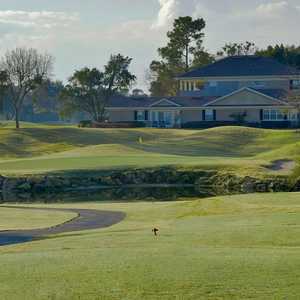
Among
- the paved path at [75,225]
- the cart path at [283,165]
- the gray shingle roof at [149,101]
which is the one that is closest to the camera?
the paved path at [75,225]

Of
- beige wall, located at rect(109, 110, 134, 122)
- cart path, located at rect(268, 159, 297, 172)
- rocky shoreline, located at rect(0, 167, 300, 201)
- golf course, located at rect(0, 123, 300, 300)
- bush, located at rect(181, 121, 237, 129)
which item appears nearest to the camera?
golf course, located at rect(0, 123, 300, 300)

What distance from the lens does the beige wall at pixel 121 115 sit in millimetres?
113750

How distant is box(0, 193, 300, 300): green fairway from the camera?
45.7 ft

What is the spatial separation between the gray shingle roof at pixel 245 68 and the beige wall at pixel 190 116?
28.4ft

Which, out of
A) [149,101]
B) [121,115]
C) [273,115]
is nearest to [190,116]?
[149,101]

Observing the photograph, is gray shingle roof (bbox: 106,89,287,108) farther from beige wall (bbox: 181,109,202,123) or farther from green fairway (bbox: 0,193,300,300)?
green fairway (bbox: 0,193,300,300)

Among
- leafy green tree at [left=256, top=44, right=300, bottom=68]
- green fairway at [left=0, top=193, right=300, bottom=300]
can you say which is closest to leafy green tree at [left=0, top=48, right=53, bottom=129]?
leafy green tree at [left=256, top=44, right=300, bottom=68]

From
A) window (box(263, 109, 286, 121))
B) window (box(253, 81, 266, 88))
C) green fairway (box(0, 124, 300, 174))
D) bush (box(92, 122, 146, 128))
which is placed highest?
window (box(253, 81, 266, 88))

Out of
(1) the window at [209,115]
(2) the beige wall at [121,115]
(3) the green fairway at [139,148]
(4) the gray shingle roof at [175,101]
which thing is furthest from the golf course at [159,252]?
(2) the beige wall at [121,115]

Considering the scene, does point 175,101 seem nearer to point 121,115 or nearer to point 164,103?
point 164,103

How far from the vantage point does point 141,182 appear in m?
60.5

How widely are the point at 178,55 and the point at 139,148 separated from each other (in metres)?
68.6

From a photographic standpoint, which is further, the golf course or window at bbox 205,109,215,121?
window at bbox 205,109,215,121

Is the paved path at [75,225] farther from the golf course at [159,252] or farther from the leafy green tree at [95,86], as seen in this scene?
the leafy green tree at [95,86]
